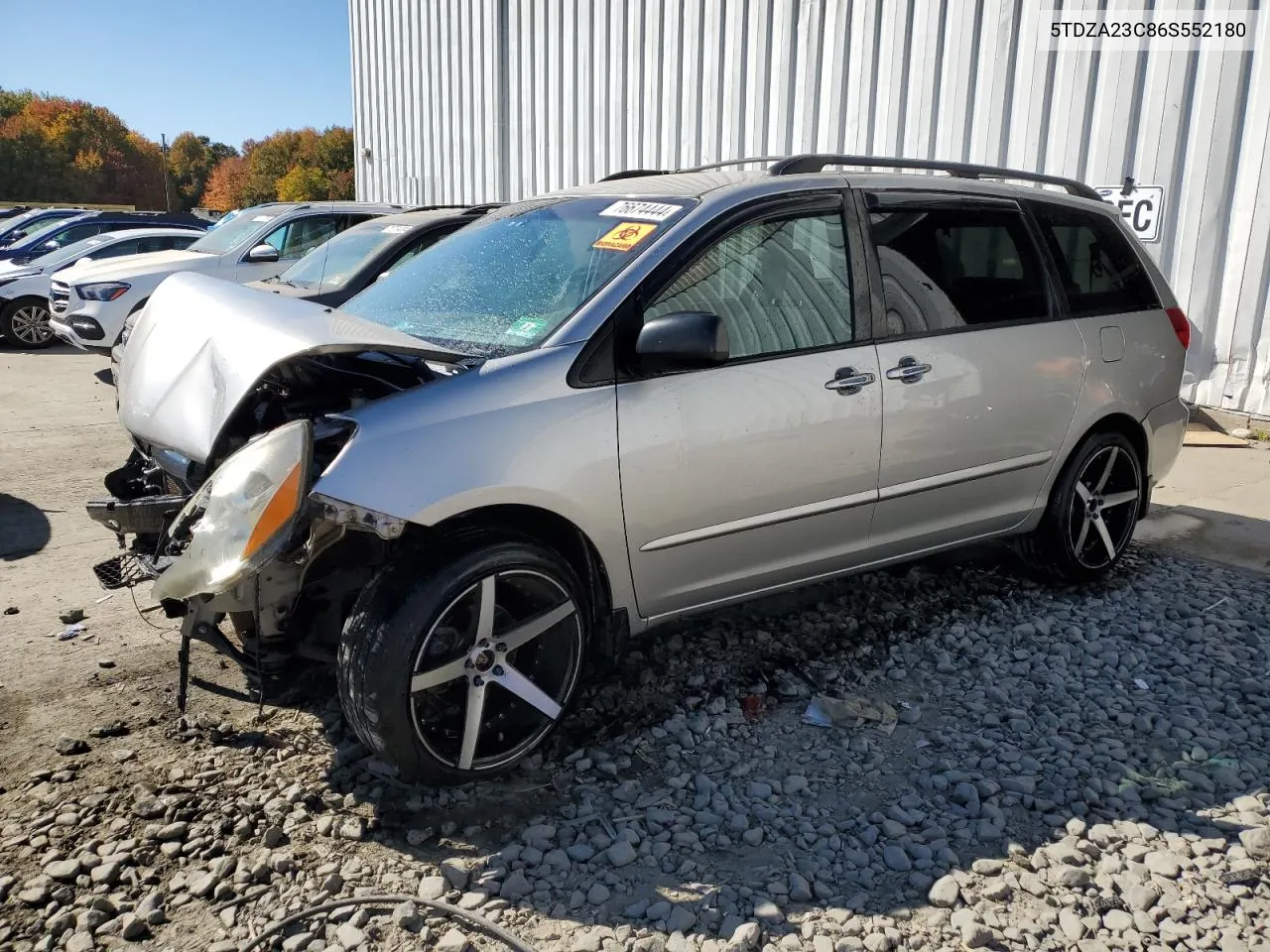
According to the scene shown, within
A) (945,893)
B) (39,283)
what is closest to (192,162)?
(39,283)

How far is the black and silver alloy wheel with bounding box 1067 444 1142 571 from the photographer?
4.53 metres

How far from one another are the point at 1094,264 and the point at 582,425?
2.86 m

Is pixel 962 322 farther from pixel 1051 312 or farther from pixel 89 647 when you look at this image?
pixel 89 647

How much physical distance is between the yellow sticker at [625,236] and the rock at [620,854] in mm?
1883

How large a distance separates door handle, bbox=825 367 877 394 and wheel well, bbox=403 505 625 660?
106cm

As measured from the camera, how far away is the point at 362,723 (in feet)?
9.14

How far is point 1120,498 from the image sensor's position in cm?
469

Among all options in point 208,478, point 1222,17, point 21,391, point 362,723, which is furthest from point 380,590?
point 21,391

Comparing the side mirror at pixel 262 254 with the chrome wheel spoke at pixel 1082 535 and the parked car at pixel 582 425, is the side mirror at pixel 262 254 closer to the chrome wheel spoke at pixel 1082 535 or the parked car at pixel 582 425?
the parked car at pixel 582 425

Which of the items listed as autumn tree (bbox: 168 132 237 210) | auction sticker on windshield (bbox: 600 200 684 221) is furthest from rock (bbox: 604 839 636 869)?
autumn tree (bbox: 168 132 237 210)

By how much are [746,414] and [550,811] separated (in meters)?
1.41

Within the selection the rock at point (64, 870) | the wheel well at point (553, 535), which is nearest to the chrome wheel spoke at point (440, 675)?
the wheel well at point (553, 535)

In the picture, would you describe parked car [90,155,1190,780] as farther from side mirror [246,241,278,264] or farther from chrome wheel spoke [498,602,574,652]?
side mirror [246,241,278,264]

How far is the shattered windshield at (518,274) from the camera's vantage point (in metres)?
3.23
